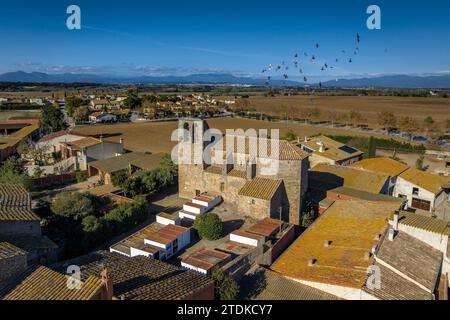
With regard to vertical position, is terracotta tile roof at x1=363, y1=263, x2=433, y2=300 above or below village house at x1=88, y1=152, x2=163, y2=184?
below

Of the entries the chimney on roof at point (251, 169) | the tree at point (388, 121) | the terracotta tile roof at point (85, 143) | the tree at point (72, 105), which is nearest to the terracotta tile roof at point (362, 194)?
the chimney on roof at point (251, 169)

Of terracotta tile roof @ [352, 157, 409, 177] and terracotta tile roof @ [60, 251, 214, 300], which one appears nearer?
terracotta tile roof @ [60, 251, 214, 300]

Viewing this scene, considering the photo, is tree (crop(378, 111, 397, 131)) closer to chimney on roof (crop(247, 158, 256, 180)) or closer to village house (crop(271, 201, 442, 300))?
village house (crop(271, 201, 442, 300))

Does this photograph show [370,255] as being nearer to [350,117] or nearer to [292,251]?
[292,251]

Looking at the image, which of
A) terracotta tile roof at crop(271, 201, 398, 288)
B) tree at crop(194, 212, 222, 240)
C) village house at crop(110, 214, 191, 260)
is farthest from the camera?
tree at crop(194, 212, 222, 240)

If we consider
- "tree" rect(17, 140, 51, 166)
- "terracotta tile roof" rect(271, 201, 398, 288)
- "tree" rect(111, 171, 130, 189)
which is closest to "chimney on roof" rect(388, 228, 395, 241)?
"terracotta tile roof" rect(271, 201, 398, 288)

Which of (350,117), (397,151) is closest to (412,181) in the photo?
(397,151)
